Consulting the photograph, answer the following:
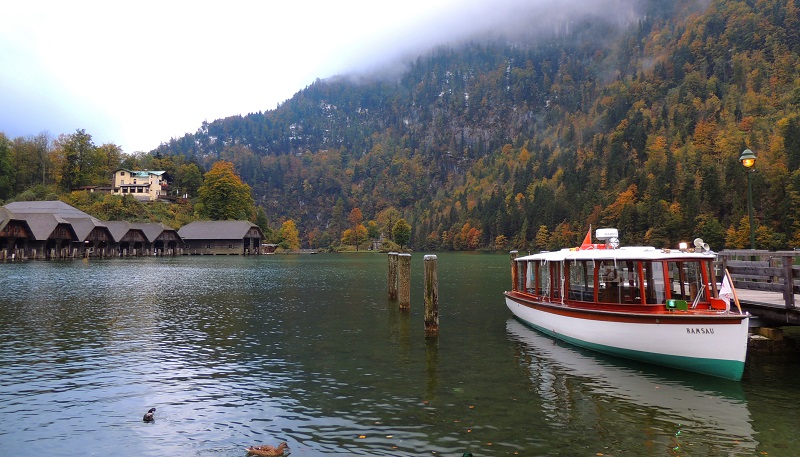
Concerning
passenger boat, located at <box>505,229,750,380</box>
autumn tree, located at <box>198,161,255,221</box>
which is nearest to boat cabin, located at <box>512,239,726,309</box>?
passenger boat, located at <box>505,229,750,380</box>

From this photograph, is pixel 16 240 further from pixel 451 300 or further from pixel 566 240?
pixel 566 240

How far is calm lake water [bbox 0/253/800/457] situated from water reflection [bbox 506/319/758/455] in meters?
0.06

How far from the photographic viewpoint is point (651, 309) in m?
17.3

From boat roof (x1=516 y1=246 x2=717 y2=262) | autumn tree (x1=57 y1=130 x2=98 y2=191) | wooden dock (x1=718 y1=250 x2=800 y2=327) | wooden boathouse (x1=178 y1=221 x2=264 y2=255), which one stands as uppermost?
autumn tree (x1=57 y1=130 x2=98 y2=191)

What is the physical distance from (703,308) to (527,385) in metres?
6.79

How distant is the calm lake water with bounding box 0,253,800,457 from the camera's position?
36.9 ft

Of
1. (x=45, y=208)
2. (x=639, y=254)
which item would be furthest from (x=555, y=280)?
(x=45, y=208)

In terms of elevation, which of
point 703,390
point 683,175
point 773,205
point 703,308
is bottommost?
point 703,390

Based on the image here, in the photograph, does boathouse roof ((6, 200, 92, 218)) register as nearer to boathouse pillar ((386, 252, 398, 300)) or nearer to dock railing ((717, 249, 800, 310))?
boathouse pillar ((386, 252, 398, 300))

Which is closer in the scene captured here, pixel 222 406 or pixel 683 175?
pixel 222 406

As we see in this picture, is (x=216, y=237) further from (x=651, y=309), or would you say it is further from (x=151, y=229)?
(x=651, y=309)

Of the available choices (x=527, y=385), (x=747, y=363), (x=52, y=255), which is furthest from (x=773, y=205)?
(x=52, y=255)

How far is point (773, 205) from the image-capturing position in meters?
100

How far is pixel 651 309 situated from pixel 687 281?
179 centimetres
